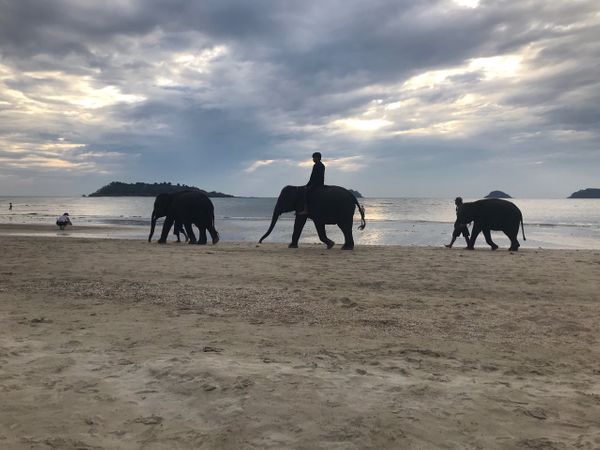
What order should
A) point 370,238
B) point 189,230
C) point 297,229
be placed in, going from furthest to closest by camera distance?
point 370,238, point 189,230, point 297,229

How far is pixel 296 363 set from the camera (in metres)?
4.43

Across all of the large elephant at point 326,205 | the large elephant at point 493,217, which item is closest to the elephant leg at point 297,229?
the large elephant at point 326,205

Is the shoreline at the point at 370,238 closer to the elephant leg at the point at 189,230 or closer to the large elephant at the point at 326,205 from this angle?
Answer: the elephant leg at the point at 189,230

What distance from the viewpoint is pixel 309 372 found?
4.18 metres

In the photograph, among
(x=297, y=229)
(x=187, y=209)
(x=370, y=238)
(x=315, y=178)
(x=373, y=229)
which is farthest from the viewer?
(x=373, y=229)

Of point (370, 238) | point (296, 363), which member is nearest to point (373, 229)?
point (370, 238)

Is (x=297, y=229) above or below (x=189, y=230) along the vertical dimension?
above

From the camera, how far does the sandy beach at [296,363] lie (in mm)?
3148

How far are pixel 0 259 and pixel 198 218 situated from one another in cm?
680


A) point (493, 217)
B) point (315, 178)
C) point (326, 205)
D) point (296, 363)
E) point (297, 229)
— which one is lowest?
point (296, 363)

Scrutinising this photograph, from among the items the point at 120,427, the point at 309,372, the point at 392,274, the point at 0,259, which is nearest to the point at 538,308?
the point at 392,274

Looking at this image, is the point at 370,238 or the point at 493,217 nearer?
the point at 493,217

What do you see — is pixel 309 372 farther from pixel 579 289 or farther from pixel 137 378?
pixel 579 289

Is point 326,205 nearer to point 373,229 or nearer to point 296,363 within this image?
point 296,363
